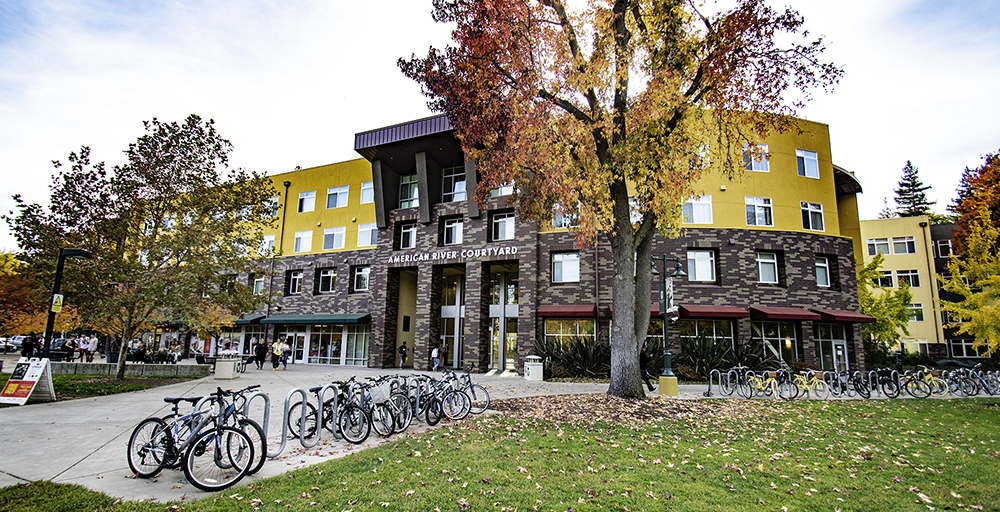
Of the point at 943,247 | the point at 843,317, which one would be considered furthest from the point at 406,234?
the point at 943,247

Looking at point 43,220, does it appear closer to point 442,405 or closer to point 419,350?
point 442,405

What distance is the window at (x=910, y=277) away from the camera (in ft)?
128

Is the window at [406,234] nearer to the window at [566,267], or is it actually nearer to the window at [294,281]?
the window at [294,281]

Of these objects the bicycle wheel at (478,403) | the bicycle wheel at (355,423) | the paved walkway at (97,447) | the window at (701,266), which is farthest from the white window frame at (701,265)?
the bicycle wheel at (355,423)

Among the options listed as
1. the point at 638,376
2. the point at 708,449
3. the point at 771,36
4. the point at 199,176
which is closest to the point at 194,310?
the point at 199,176

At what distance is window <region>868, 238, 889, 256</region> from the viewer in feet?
132

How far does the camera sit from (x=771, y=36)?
11656mm

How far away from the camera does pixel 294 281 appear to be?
34.2 metres

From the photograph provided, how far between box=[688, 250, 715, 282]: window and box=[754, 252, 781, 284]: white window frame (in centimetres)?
232

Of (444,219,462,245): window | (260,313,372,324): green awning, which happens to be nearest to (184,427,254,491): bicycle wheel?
(444,219,462,245): window

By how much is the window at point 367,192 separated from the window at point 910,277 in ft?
136

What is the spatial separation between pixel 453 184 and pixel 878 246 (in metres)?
36.3

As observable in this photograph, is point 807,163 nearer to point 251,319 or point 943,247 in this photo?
point 943,247

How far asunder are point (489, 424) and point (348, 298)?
941 inches
